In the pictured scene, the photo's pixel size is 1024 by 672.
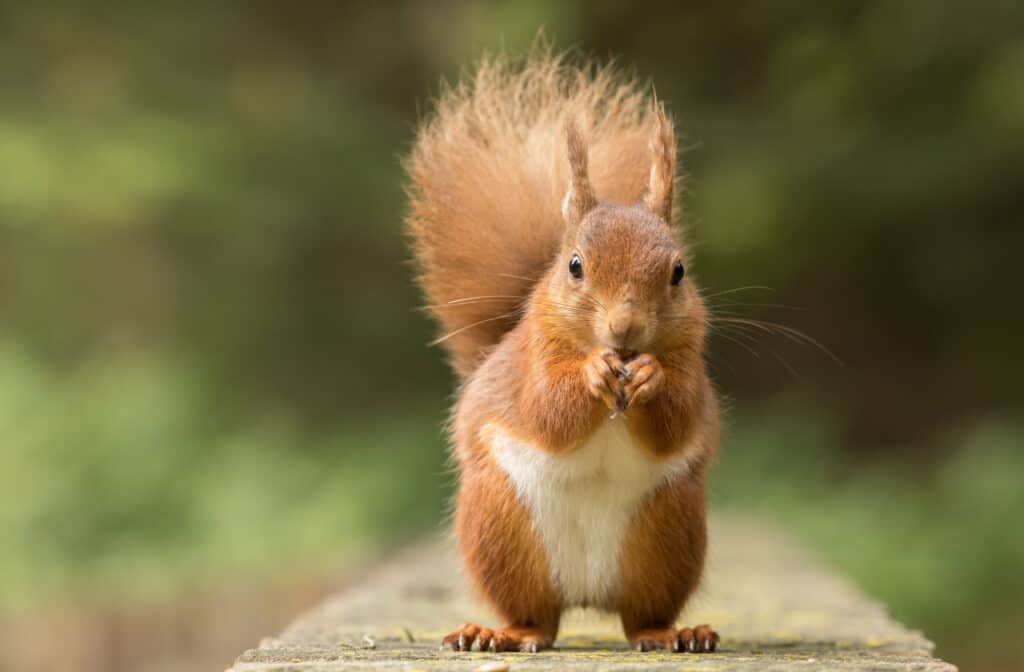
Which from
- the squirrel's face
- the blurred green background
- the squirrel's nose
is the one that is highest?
the blurred green background

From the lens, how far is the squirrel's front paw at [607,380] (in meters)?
2.50

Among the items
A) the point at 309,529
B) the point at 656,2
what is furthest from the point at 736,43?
the point at 309,529

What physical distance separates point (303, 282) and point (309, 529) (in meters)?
2.52

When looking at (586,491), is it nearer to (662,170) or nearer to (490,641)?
(490,641)

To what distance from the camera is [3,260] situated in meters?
8.90

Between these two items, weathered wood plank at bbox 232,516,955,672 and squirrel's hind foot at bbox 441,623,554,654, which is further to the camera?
squirrel's hind foot at bbox 441,623,554,654

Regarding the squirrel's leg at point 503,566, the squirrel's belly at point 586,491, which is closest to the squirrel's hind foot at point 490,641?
the squirrel's leg at point 503,566

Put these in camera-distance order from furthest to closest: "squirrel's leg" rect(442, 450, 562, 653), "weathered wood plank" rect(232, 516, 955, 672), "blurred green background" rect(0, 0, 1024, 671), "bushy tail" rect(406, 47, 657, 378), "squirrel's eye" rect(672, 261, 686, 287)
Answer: "blurred green background" rect(0, 0, 1024, 671) < "bushy tail" rect(406, 47, 657, 378) < "squirrel's leg" rect(442, 450, 562, 653) < "squirrel's eye" rect(672, 261, 686, 287) < "weathered wood plank" rect(232, 516, 955, 672)

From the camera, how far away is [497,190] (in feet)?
10.3

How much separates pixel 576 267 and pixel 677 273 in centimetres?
17

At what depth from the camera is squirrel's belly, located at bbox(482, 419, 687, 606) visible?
263 centimetres

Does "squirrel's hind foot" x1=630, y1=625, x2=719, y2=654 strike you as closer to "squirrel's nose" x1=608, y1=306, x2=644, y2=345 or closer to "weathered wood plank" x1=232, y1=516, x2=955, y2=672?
"weathered wood plank" x1=232, y1=516, x2=955, y2=672

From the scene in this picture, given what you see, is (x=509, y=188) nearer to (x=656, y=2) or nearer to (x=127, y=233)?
(x=656, y=2)

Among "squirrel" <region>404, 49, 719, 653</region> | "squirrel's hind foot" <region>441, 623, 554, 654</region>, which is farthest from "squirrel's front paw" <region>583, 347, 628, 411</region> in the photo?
"squirrel's hind foot" <region>441, 623, 554, 654</region>
